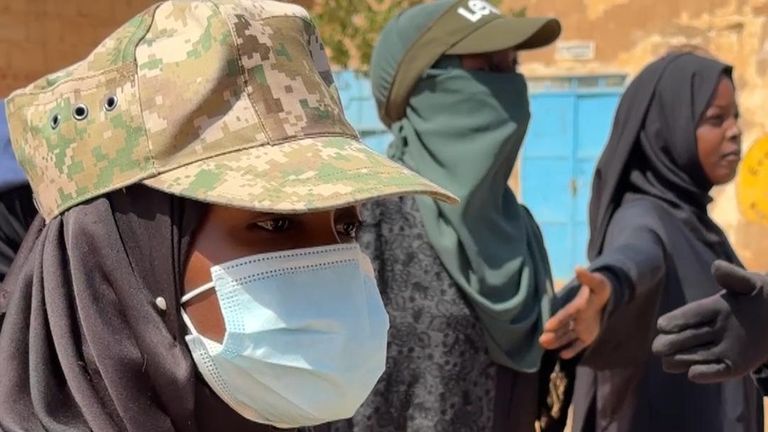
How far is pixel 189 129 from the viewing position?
5.08 feet

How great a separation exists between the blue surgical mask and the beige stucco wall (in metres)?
9.10

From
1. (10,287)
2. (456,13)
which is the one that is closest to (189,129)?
(10,287)

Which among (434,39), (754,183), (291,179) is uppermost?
(291,179)

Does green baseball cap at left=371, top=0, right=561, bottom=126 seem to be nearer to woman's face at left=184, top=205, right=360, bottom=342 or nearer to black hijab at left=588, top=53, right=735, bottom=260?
black hijab at left=588, top=53, right=735, bottom=260

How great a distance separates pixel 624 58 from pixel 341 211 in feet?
30.9

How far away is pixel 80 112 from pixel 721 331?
1928 millimetres

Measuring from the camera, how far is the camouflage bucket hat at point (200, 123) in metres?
1.52

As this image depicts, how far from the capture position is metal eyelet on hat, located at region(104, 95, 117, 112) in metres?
1.57

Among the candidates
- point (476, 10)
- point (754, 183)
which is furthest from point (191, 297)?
point (754, 183)

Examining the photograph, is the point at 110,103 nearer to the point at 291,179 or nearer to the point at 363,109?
the point at 291,179

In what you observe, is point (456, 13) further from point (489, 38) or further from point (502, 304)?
point (502, 304)

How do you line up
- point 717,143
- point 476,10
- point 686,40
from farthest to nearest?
point 686,40 < point 717,143 < point 476,10

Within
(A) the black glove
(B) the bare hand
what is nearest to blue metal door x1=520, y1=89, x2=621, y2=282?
(A) the black glove

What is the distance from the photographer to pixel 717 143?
3795mm
